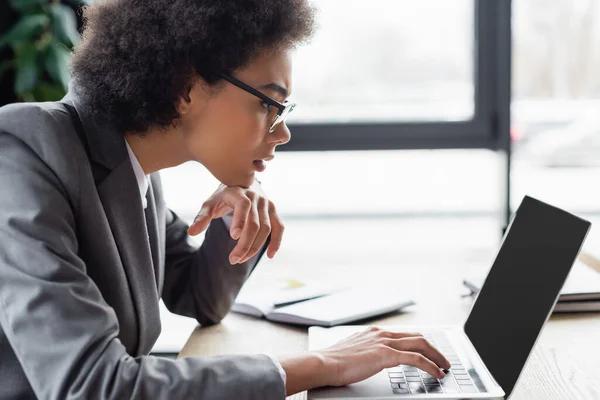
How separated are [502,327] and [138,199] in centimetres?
59

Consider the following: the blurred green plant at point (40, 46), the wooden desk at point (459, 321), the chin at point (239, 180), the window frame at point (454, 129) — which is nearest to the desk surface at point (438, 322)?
the wooden desk at point (459, 321)

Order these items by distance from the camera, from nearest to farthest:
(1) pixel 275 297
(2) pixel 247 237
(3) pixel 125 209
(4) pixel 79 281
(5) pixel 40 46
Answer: (4) pixel 79 281 → (3) pixel 125 209 → (2) pixel 247 237 → (1) pixel 275 297 → (5) pixel 40 46

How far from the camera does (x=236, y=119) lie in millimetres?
1200

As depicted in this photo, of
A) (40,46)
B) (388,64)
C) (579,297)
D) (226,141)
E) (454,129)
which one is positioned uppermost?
(226,141)

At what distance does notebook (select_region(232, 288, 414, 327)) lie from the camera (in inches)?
54.8

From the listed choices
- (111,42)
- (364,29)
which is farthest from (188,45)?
(364,29)

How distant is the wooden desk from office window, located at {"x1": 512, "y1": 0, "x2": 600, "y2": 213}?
1410 millimetres

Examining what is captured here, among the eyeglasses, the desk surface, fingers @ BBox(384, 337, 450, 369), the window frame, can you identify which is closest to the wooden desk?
the desk surface

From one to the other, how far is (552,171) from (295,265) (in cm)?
154

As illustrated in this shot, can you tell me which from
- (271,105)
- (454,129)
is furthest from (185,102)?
(454,129)

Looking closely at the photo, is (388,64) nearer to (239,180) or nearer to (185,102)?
(239,180)

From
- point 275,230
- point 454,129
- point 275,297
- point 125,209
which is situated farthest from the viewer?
point 454,129

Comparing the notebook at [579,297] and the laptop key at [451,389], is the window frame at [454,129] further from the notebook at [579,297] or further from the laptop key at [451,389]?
the laptop key at [451,389]

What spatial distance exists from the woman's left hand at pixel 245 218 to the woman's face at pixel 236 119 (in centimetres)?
7
